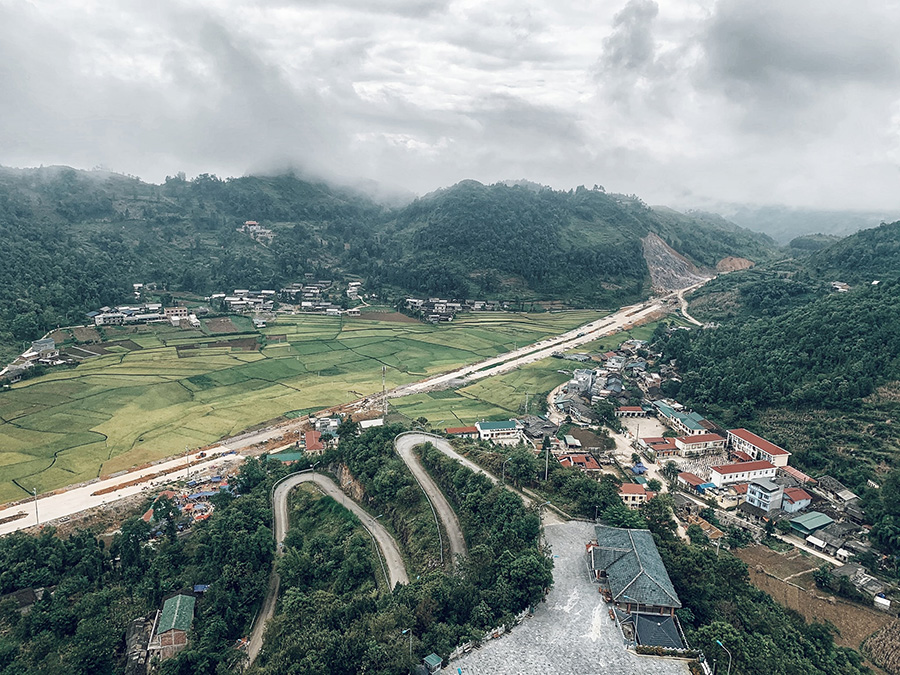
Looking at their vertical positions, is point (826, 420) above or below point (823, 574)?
above

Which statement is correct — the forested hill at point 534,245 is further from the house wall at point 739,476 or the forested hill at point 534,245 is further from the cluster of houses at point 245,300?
the house wall at point 739,476

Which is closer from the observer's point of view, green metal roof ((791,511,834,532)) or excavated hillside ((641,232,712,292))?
green metal roof ((791,511,834,532))

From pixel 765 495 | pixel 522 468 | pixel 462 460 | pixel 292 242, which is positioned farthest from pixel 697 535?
pixel 292 242

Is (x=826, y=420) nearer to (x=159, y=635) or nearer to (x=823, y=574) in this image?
A: (x=823, y=574)

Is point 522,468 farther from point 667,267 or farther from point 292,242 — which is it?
point 667,267

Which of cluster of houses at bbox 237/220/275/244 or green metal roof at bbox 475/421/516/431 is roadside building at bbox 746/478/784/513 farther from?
cluster of houses at bbox 237/220/275/244

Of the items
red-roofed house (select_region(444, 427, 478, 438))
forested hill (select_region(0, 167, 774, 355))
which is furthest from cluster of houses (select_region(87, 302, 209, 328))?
red-roofed house (select_region(444, 427, 478, 438))

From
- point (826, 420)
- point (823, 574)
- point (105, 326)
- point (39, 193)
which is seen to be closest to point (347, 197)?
point (39, 193)
